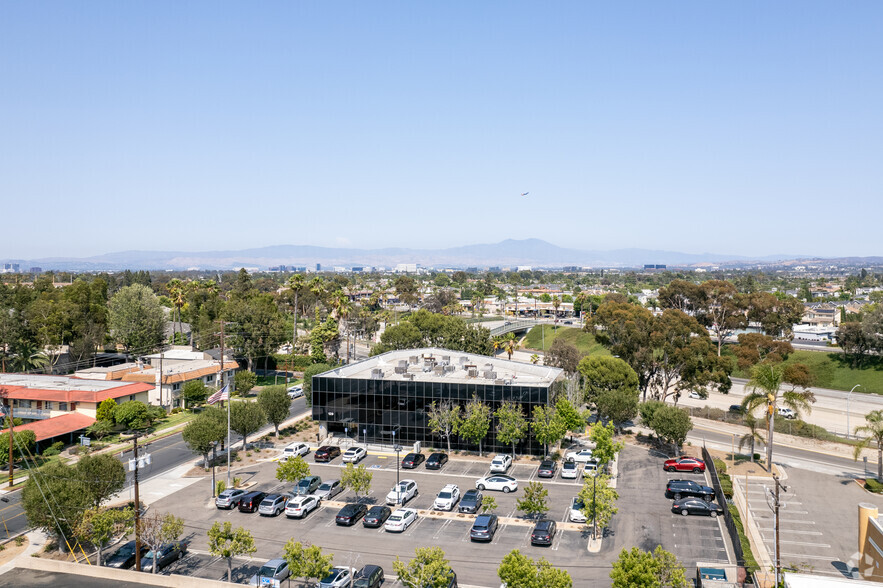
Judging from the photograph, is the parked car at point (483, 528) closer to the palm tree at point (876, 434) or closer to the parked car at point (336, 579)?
the parked car at point (336, 579)

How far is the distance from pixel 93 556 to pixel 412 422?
28772mm

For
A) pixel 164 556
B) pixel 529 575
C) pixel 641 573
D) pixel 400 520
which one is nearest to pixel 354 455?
pixel 400 520

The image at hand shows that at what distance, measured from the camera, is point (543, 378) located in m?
60.3

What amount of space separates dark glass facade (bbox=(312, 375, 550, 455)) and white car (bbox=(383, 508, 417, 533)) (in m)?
16.5

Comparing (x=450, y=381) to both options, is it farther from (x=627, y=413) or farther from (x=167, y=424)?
(x=167, y=424)

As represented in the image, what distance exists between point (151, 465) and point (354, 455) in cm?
1770

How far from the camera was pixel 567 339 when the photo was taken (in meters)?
139

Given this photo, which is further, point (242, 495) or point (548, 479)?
point (548, 479)

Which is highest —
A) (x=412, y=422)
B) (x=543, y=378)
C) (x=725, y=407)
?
(x=543, y=378)

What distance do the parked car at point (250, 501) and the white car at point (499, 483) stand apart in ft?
53.9

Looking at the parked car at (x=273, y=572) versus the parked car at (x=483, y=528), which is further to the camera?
the parked car at (x=483, y=528)

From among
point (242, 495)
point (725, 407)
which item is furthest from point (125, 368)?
Result: point (725, 407)

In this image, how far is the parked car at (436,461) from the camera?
51.4 metres

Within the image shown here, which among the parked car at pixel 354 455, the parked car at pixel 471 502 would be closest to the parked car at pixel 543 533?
the parked car at pixel 471 502
